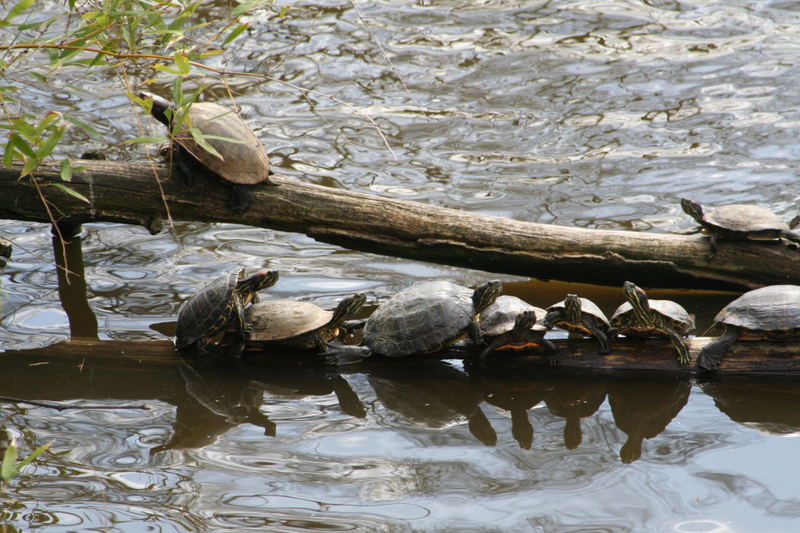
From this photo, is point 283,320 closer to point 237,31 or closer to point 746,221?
point 237,31

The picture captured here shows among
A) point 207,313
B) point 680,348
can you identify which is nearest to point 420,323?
point 207,313

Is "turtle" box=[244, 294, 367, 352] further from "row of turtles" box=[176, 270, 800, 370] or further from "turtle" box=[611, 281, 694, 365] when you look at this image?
"turtle" box=[611, 281, 694, 365]

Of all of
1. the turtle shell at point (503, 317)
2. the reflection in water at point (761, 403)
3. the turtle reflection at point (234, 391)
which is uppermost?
the turtle shell at point (503, 317)

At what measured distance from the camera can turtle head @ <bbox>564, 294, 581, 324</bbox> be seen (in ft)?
13.5

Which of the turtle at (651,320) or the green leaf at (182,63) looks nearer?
the green leaf at (182,63)

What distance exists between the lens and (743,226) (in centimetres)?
479

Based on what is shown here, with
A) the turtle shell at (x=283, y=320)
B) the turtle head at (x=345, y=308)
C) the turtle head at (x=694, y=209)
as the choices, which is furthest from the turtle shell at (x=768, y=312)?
the turtle shell at (x=283, y=320)

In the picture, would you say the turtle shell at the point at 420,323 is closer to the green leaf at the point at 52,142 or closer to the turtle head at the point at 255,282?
the turtle head at the point at 255,282

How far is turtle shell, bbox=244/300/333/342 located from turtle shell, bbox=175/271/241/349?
0.49 ft

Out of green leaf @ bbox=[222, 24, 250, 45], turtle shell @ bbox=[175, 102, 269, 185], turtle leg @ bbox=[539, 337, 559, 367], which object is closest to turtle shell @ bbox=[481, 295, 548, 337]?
turtle leg @ bbox=[539, 337, 559, 367]

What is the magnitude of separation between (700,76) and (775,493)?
6466 mm

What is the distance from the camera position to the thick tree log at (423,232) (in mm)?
4941

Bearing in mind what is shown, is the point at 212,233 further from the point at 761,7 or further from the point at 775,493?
the point at 761,7

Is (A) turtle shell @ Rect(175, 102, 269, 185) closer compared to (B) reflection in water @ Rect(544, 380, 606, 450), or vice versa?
(B) reflection in water @ Rect(544, 380, 606, 450)
